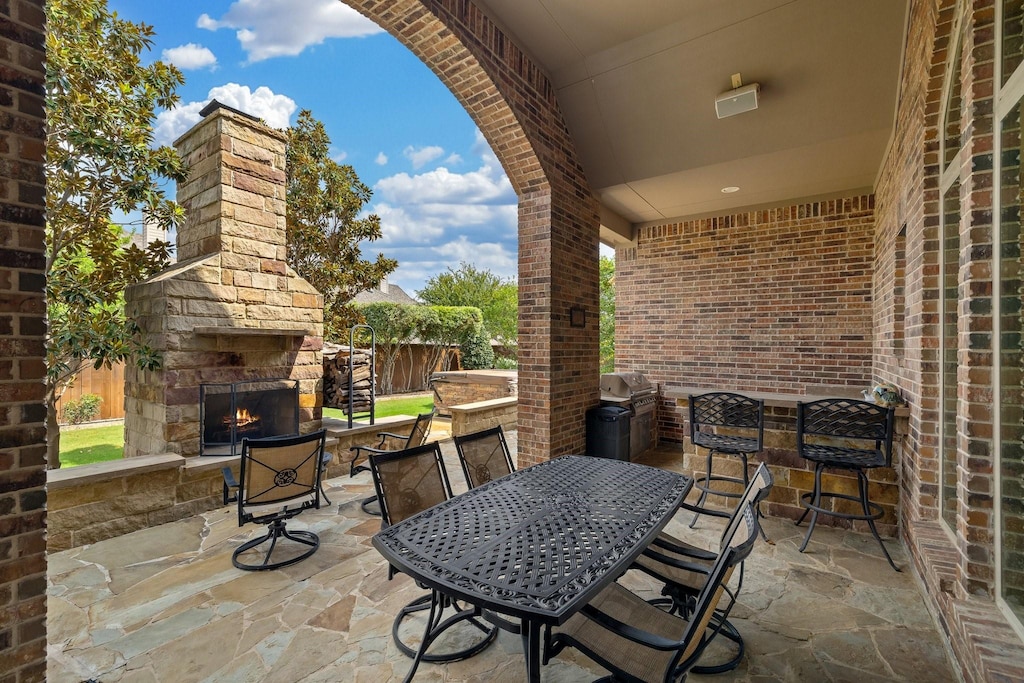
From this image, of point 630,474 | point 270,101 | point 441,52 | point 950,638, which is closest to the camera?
point 950,638

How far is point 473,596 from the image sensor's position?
54.8 inches

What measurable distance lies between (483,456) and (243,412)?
2901 mm

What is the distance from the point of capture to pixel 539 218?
14.6ft

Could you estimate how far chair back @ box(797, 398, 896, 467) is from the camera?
3.11 m

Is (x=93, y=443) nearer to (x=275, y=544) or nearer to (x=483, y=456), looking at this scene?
(x=275, y=544)

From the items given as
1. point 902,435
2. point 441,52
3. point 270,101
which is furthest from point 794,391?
point 270,101

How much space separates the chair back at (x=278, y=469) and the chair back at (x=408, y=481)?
106cm

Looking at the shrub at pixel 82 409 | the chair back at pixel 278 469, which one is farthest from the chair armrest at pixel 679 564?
the shrub at pixel 82 409

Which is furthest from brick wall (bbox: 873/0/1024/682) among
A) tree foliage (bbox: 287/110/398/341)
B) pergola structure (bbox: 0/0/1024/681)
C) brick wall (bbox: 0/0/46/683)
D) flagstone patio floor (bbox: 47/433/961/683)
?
tree foliage (bbox: 287/110/398/341)

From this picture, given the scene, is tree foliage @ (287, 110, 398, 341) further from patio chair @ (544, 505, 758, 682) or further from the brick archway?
patio chair @ (544, 505, 758, 682)

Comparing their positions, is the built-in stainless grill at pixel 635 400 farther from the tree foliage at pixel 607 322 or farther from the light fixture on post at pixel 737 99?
the tree foliage at pixel 607 322

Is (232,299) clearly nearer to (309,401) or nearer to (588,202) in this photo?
(309,401)

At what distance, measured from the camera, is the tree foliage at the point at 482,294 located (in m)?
20.0

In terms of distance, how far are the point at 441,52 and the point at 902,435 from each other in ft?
14.3
